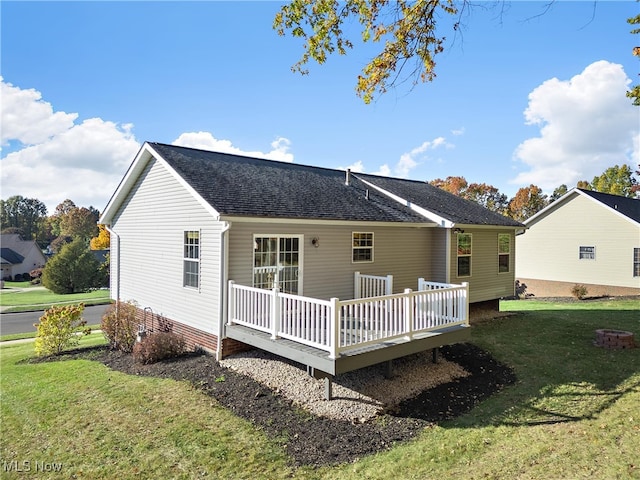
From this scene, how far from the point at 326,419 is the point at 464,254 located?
9.20 metres

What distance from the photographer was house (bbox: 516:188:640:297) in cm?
2078

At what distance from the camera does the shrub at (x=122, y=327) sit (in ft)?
35.4

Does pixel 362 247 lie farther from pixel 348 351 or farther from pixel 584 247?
pixel 584 247

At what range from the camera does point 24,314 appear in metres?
21.9

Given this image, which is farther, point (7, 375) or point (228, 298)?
point (7, 375)

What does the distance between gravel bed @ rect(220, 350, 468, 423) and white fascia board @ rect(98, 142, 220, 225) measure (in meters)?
3.41

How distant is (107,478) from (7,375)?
273 inches

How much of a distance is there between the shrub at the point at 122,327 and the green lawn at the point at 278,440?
5.61 ft

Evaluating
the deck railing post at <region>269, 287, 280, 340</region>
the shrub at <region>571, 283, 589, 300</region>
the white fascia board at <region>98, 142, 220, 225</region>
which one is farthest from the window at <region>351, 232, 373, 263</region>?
the shrub at <region>571, 283, 589, 300</region>

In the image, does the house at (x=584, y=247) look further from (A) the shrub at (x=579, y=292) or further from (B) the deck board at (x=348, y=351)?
(B) the deck board at (x=348, y=351)

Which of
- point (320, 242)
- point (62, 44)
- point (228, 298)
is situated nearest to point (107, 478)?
point (228, 298)

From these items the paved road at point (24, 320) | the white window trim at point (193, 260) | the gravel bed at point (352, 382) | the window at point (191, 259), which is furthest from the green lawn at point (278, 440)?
the paved road at point (24, 320)

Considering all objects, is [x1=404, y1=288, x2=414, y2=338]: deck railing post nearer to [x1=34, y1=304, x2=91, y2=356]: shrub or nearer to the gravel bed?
the gravel bed

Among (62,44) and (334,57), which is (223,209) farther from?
(62,44)
